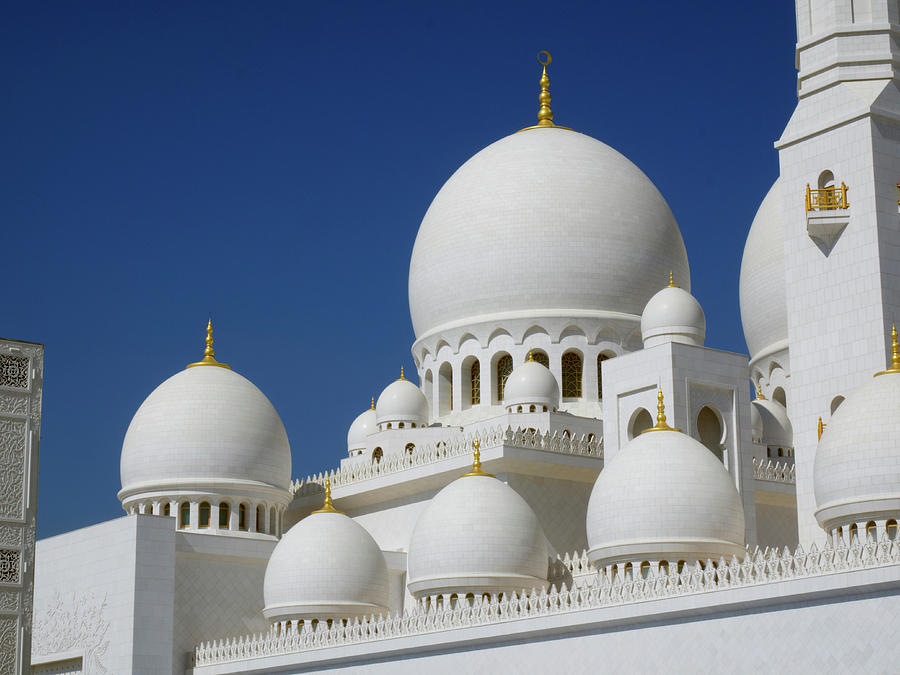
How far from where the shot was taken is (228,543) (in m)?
28.1

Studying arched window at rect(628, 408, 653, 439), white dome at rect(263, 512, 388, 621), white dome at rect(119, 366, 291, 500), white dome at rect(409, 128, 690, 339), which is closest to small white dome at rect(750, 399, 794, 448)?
white dome at rect(409, 128, 690, 339)

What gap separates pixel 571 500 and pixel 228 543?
21.6 feet

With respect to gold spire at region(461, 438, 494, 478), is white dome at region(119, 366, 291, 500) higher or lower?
higher

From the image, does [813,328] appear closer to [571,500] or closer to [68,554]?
[571,500]

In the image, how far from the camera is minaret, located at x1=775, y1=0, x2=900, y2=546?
23.1 m

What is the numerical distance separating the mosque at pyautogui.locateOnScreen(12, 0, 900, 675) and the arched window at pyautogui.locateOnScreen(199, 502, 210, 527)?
29 millimetres

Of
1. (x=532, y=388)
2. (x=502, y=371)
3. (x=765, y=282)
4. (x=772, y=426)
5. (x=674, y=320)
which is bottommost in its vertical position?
(x=772, y=426)

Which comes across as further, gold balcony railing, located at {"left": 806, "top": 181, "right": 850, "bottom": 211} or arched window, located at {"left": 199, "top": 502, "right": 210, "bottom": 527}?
arched window, located at {"left": 199, "top": 502, "right": 210, "bottom": 527}

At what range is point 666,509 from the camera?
22203mm

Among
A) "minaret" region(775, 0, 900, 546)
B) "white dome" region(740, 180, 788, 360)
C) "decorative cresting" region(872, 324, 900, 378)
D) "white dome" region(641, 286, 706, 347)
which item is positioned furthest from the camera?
"white dome" region(740, 180, 788, 360)

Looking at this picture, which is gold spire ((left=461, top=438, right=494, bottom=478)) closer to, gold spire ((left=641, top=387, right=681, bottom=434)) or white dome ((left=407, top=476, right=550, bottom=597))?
Result: white dome ((left=407, top=476, right=550, bottom=597))

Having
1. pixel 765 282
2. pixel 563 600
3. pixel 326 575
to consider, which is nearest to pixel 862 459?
pixel 563 600

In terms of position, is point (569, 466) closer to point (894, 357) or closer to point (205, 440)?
point (205, 440)

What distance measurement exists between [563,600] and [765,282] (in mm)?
15127
